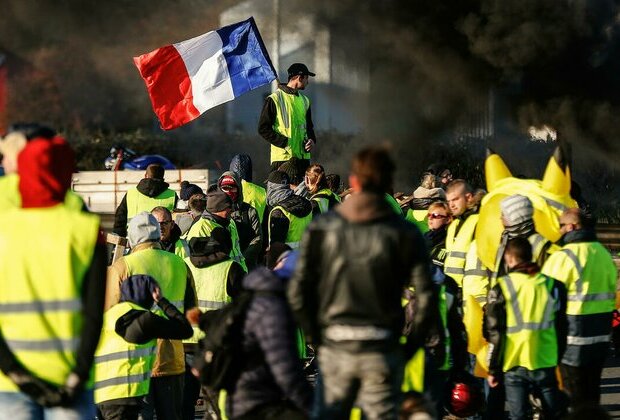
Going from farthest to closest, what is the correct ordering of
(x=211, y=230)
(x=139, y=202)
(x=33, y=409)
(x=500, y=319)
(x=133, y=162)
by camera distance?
(x=133, y=162) → (x=139, y=202) → (x=211, y=230) → (x=500, y=319) → (x=33, y=409)

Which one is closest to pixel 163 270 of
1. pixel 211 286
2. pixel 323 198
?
pixel 211 286

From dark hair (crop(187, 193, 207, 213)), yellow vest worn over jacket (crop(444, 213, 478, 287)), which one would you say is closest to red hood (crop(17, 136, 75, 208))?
yellow vest worn over jacket (crop(444, 213, 478, 287))

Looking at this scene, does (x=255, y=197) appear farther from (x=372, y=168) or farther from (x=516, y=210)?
(x=372, y=168)

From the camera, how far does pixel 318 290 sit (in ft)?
20.0

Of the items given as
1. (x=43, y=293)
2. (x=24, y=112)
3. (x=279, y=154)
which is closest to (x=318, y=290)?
→ (x=43, y=293)

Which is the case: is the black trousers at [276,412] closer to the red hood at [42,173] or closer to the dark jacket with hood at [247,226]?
the red hood at [42,173]

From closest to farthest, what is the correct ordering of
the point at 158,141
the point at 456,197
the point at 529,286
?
the point at 529,286 → the point at 456,197 → the point at 158,141

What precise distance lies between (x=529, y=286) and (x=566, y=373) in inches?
44.7

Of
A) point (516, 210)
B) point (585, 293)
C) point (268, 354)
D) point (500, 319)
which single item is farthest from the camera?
point (585, 293)

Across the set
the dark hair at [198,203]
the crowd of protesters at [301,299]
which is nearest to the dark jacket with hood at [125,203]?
the crowd of protesters at [301,299]

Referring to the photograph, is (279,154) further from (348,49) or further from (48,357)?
(348,49)

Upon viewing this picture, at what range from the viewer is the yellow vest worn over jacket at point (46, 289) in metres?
5.64

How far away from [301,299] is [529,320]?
2454mm

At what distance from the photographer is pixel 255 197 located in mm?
12367
